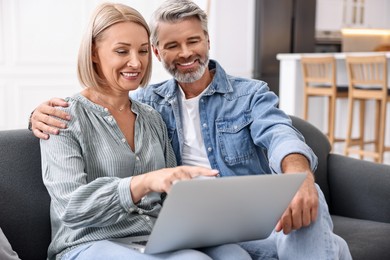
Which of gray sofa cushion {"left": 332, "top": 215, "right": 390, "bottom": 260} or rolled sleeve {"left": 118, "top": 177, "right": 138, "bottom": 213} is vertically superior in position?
rolled sleeve {"left": 118, "top": 177, "right": 138, "bottom": 213}

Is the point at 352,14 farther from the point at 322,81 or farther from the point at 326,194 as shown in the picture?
the point at 326,194

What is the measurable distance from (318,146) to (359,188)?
0.23 metres

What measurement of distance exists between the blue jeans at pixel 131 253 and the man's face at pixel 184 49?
65 centimetres

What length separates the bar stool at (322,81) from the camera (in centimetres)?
472

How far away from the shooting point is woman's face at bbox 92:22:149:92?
1.48 metres

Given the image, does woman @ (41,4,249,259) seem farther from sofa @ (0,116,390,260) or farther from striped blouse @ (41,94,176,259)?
sofa @ (0,116,390,260)

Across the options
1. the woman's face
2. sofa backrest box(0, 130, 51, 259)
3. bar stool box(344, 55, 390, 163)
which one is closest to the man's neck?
the woman's face

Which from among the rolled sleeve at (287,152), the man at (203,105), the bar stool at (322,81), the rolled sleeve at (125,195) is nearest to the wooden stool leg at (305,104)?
the bar stool at (322,81)

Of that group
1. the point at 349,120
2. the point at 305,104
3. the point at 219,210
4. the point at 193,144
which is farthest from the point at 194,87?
the point at 305,104

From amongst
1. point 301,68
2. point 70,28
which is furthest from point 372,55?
point 70,28

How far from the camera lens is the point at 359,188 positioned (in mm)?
2213

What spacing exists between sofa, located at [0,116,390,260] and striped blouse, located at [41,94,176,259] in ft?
0.49

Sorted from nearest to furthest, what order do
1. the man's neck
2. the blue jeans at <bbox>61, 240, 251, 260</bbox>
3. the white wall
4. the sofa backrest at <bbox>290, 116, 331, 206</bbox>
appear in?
the blue jeans at <bbox>61, 240, 251, 260</bbox> < the man's neck < the sofa backrest at <bbox>290, 116, 331, 206</bbox> < the white wall

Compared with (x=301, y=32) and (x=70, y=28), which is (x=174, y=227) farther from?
(x=301, y=32)
